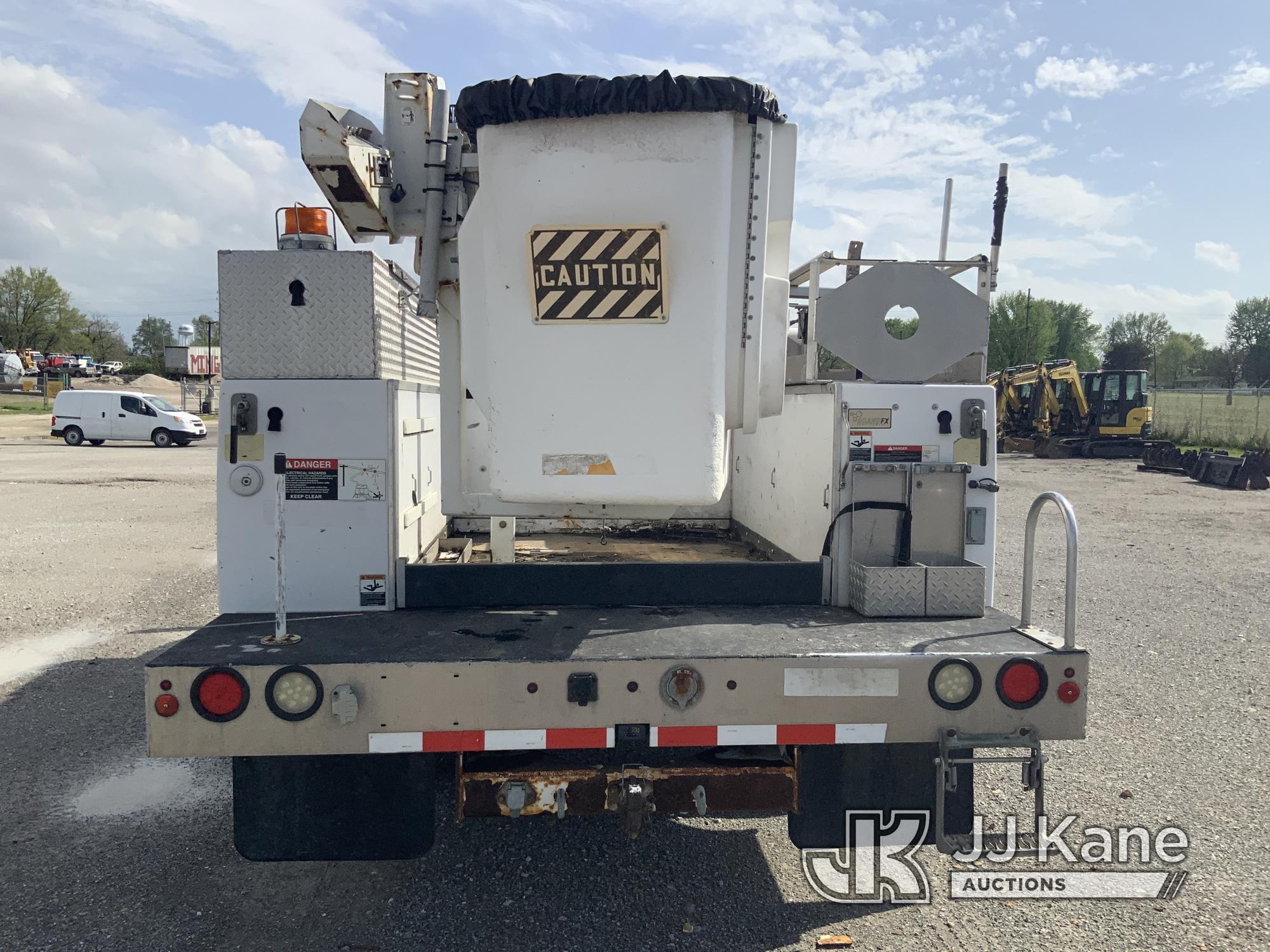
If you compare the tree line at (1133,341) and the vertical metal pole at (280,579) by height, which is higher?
the tree line at (1133,341)

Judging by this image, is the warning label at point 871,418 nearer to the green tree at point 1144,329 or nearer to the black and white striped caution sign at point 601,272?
the black and white striped caution sign at point 601,272

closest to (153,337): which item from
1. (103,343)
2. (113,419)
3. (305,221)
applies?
(103,343)

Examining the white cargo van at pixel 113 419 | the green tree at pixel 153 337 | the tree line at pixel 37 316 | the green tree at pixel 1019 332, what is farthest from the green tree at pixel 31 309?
the green tree at pixel 1019 332

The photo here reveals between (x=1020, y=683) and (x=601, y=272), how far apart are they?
1839 millimetres

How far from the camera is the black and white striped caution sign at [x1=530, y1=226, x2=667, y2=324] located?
8.95ft

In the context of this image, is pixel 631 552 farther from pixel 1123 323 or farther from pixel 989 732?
pixel 1123 323

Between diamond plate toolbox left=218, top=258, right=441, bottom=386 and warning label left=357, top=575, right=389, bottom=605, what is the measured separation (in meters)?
0.73

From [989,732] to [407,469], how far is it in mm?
2239

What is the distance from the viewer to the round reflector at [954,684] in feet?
8.73

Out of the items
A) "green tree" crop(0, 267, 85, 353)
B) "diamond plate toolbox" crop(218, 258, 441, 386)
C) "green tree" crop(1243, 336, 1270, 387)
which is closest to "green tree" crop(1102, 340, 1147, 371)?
"diamond plate toolbox" crop(218, 258, 441, 386)

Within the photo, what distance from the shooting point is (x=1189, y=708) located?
5168 mm

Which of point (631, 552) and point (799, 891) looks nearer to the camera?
point (799, 891)

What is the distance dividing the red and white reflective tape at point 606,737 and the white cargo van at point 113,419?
2710cm

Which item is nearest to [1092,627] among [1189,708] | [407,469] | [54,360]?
[1189,708]
